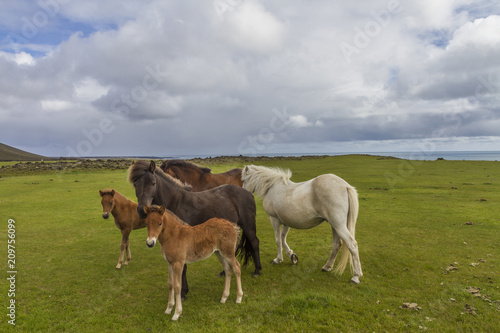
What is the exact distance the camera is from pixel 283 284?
6.05m

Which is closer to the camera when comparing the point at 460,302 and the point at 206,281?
the point at 460,302

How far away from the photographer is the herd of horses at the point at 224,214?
15.8ft

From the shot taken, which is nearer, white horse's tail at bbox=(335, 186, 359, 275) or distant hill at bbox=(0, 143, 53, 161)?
white horse's tail at bbox=(335, 186, 359, 275)

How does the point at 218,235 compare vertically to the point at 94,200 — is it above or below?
above

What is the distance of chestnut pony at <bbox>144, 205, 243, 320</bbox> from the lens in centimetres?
451

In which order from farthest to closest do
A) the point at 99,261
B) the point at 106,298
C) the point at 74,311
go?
the point at 99,261, the point at 106,298, the point at 74,311

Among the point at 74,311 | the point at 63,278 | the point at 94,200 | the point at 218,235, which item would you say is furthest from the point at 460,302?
the point at 94,200

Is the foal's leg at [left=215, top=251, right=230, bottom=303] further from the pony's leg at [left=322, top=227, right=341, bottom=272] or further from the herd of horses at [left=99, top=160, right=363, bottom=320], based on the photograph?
the pony's leg at [left=322, top=227, right=341, bottom=272]

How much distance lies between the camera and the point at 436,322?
4.45 m

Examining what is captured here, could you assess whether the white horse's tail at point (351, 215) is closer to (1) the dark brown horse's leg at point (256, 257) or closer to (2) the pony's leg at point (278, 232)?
(2) the pony's leg at point (278, 232)

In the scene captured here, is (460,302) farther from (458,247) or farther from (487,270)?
(458,247)

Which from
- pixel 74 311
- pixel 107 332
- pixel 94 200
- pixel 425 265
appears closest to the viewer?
pixel 107 332

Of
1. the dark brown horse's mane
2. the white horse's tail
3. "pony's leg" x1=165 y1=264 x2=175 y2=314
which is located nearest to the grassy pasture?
"pony's leg" x1=165 y1=264 x2=175 y2=314

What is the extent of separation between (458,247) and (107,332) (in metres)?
9.78
